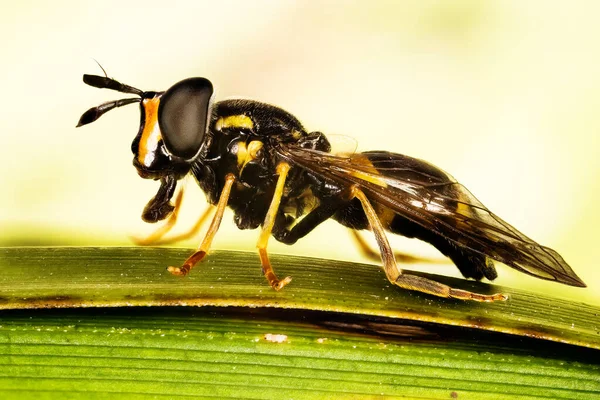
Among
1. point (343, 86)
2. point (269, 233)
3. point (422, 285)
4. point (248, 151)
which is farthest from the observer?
point (343, 86)

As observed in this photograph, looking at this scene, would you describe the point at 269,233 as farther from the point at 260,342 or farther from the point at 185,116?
the point at 260,342

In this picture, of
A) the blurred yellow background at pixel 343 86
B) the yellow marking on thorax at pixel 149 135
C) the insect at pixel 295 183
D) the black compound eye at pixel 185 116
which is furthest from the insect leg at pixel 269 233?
the blurred yellow background at pixel 343 86

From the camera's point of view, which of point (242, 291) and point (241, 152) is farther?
point (241, 152)

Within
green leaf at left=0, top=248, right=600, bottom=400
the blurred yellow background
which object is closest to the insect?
green leaf at left=0, top=248, right=600, bottom=400

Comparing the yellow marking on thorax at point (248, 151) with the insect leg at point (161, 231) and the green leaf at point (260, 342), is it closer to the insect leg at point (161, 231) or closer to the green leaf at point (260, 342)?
the insect leg at point (161, 231)

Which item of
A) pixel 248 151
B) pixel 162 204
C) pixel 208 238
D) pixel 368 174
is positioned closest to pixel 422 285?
pixel 368 174

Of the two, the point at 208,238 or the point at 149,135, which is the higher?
the point at 149,135

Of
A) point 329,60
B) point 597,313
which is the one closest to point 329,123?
point 329,60

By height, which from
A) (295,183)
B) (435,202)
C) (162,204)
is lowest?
(162,204)

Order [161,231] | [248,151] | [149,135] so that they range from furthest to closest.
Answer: [161,231], [248,151], [149,135]
